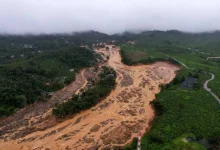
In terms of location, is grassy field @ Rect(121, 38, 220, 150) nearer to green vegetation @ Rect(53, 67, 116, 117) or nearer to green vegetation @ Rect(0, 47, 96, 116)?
green vegetation @ Rect(53, 67, 116, 117)

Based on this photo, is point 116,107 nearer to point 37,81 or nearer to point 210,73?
point 37,81

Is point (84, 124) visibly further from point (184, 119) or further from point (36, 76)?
point (36, 76)

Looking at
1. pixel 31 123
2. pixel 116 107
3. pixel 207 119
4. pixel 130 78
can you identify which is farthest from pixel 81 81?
pixel 207 119

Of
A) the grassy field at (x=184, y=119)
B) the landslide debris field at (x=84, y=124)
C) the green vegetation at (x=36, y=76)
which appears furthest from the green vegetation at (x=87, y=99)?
the grassy field at (x=184, y=119)

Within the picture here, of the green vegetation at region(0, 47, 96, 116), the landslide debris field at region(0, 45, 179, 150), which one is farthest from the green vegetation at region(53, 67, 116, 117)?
the green vegetation at region(0, 47, 96, 116)

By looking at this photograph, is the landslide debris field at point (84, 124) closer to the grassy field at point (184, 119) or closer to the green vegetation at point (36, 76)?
the green vegetation at point (36, 76)

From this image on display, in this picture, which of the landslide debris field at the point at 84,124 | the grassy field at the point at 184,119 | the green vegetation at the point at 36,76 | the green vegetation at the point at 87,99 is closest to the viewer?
the grassy field at the point at 184,119
